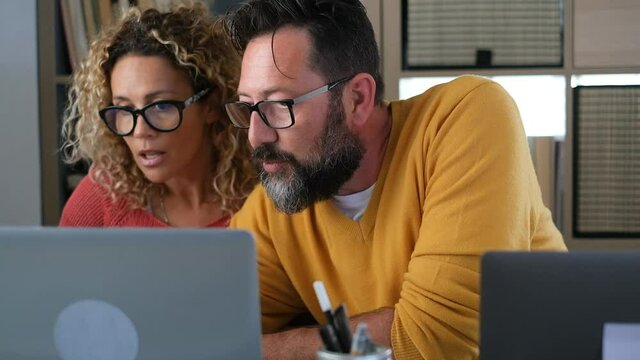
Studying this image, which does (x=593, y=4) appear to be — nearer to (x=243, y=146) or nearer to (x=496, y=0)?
(x=496, y=0)

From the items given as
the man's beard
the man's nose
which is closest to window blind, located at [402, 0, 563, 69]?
the man's beard

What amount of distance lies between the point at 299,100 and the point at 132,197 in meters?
0.69

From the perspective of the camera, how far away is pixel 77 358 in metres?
1.00

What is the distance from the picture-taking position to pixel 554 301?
0.94 metres

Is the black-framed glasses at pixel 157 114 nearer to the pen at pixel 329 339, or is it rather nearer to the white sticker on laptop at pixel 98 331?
the white sticker on laptop at pixel 98 331

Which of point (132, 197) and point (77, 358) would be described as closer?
point (77, 358)

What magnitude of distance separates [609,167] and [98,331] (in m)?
2.01

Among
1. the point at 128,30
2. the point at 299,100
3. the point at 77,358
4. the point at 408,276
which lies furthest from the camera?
the point at 128,30

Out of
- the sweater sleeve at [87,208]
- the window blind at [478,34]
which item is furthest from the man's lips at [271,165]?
the window blind at [478,34]

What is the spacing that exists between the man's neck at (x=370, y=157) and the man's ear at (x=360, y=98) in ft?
0.08

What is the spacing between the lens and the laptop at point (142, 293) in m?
0.99

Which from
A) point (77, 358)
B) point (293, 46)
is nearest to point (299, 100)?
point (293, 46)

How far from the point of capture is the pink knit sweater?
2191 mm

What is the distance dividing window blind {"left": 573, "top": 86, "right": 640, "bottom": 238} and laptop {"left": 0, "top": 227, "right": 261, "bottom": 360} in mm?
1862
